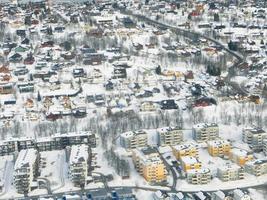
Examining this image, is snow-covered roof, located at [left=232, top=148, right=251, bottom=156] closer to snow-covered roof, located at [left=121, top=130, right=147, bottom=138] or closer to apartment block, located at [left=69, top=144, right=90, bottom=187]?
snow-covered roof, located at [left=121, top=130, right=147, bottom=138]

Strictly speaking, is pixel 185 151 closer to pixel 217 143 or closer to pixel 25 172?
pixel 217 143

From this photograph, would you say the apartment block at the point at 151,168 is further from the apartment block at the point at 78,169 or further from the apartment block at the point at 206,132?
the apartment block at the point at 206,132

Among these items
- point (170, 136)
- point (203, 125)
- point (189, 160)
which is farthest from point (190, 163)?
point (203, 125)

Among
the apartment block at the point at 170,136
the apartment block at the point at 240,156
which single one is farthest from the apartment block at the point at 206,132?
the apartment block at the point at 240,156

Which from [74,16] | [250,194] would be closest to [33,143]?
[250,194]

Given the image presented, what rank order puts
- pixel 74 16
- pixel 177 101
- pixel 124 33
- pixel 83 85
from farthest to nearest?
pixel 74 16 → pixel 124 33 → pixel 83 85 → pixel 177 101

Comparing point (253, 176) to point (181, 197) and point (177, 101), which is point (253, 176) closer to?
point (181, 197)
